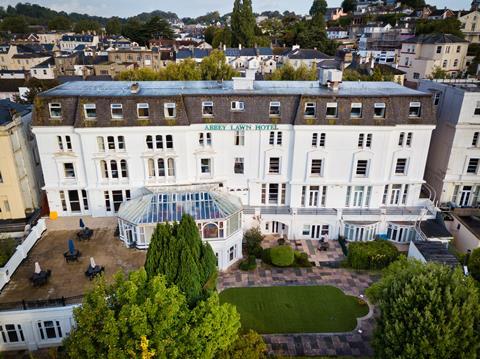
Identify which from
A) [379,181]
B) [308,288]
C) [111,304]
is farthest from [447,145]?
[111,304]

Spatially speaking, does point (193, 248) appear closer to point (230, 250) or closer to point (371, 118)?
point (230, 250)

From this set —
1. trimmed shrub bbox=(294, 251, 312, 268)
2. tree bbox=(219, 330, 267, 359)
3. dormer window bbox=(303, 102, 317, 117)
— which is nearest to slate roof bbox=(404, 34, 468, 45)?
dormer window bbox=(303, 102, 317, 117)

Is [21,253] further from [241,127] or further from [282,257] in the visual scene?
[282,257]

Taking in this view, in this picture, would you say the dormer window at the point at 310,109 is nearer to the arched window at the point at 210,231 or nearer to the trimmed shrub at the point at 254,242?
the trimmed shrub at the point at 254,242

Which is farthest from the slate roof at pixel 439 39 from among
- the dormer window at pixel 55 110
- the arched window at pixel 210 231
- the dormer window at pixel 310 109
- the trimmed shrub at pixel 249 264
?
the dormer window at pixel 55 110

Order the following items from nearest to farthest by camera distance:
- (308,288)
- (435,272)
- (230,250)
A: (435,272) < (308,288) < (230,250)

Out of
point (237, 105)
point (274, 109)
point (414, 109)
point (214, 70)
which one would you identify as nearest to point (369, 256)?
→ point (414, 109)

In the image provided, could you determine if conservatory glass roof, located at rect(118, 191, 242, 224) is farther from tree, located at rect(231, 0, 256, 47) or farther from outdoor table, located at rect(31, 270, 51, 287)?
tree, located at rect(231, 0, 256, 47)
